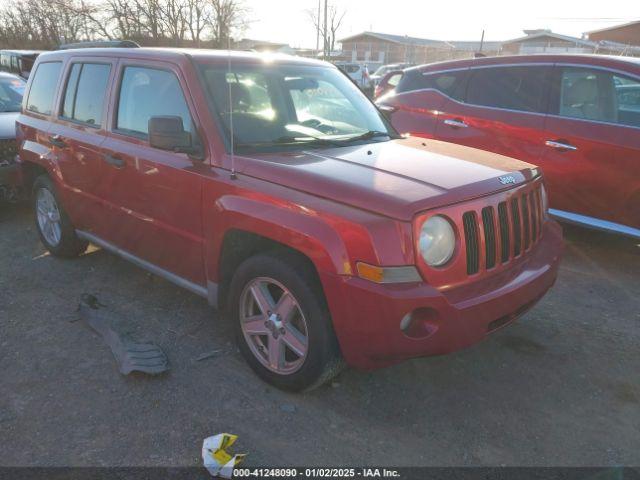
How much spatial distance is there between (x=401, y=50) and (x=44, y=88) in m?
41.1

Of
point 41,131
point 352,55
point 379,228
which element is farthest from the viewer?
point 352,55

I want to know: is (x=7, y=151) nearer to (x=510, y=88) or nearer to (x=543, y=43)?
(x=510, y=88)

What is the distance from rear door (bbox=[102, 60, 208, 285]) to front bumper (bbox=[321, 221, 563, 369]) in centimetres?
118

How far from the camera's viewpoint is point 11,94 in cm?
737

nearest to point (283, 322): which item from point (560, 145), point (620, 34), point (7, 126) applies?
point (560, 145)

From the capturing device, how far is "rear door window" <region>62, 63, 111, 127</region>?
3.92 metres

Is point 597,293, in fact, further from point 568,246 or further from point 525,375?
point 525,375

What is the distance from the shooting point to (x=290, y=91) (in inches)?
144

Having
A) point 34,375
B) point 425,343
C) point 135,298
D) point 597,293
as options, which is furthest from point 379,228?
point 597,293

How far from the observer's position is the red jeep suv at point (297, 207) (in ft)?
7.88

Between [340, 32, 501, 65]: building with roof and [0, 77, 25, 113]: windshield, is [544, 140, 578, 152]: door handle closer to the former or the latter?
[0, 77, 25, 113]: windshield

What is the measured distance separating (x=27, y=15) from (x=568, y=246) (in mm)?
39640

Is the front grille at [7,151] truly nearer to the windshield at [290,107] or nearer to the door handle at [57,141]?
the door handle at [57,141]

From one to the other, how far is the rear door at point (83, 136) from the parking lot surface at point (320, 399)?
78 cm
